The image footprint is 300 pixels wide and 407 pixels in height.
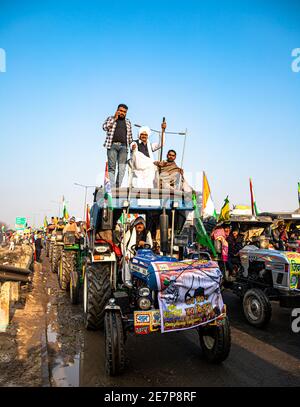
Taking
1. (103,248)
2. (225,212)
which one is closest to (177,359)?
(103,248)

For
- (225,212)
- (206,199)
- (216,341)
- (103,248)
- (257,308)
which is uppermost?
(206,199)

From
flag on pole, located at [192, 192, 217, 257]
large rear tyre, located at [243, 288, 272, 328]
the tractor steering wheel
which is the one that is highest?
flag on pole, located at [192, 192, 217, 257]

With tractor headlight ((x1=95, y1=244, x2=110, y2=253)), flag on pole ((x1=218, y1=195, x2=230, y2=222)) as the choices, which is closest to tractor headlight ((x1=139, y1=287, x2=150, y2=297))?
tractor headlight ((x1=95, y1=244, x2=110, y2=253))

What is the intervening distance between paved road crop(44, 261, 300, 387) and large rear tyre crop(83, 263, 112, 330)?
0.31 metres

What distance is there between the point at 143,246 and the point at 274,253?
3.21m

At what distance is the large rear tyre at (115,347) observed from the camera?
154 inches

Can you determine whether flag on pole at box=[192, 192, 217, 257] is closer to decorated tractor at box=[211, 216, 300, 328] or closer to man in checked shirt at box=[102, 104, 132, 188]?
decorated tractor at box=[211, 216, 300, 328]

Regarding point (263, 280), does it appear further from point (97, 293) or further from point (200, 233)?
point (97, 293)

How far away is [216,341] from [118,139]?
4670mm

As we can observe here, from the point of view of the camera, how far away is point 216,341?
4328 millimetres

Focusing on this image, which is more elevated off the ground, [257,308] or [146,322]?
[146,322]

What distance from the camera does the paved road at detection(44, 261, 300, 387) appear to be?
3.97 meters
